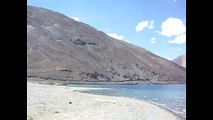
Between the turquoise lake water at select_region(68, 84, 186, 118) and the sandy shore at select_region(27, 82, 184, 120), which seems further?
the turquoise lake water at select_region(68, 84, 186, 118)

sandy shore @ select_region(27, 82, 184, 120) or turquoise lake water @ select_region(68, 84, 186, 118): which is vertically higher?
sandy shore @ select_region(27, 82, 184, 120)

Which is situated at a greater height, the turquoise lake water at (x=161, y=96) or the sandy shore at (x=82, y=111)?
the sandy shore at (x=82, y=111)

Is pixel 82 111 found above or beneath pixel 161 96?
above

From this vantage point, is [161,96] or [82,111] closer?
[82,111]

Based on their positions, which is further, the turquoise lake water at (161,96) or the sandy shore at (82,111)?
the turquoise lake water at (161,96)
